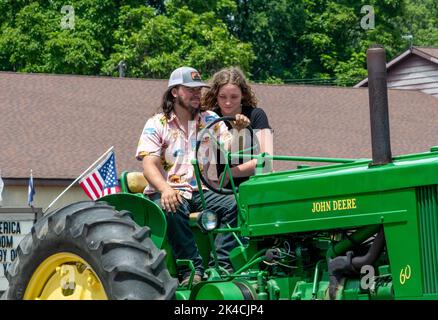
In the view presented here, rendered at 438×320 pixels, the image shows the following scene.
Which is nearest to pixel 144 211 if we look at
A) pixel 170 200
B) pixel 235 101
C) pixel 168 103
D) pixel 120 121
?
pixel 170 200

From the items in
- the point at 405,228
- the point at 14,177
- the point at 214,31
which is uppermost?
the point at 214,31

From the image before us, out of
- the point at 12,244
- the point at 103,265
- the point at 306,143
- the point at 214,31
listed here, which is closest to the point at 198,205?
the point at 103,265

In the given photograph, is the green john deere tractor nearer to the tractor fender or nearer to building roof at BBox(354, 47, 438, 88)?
the tractor fender

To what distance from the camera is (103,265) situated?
7477 millimetres

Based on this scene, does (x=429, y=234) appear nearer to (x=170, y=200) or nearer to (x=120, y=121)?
(x=170, y=200)

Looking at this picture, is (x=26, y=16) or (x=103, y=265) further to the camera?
(x=26, y=16)

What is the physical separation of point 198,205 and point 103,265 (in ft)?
4.29

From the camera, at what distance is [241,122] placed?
873cm

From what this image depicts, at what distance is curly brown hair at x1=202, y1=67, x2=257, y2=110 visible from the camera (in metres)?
9.18

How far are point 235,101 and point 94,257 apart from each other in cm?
212

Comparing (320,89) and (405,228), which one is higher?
(320,89)

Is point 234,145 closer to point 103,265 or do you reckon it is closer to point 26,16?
point 103,265

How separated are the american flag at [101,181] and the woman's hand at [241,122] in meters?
12.9
